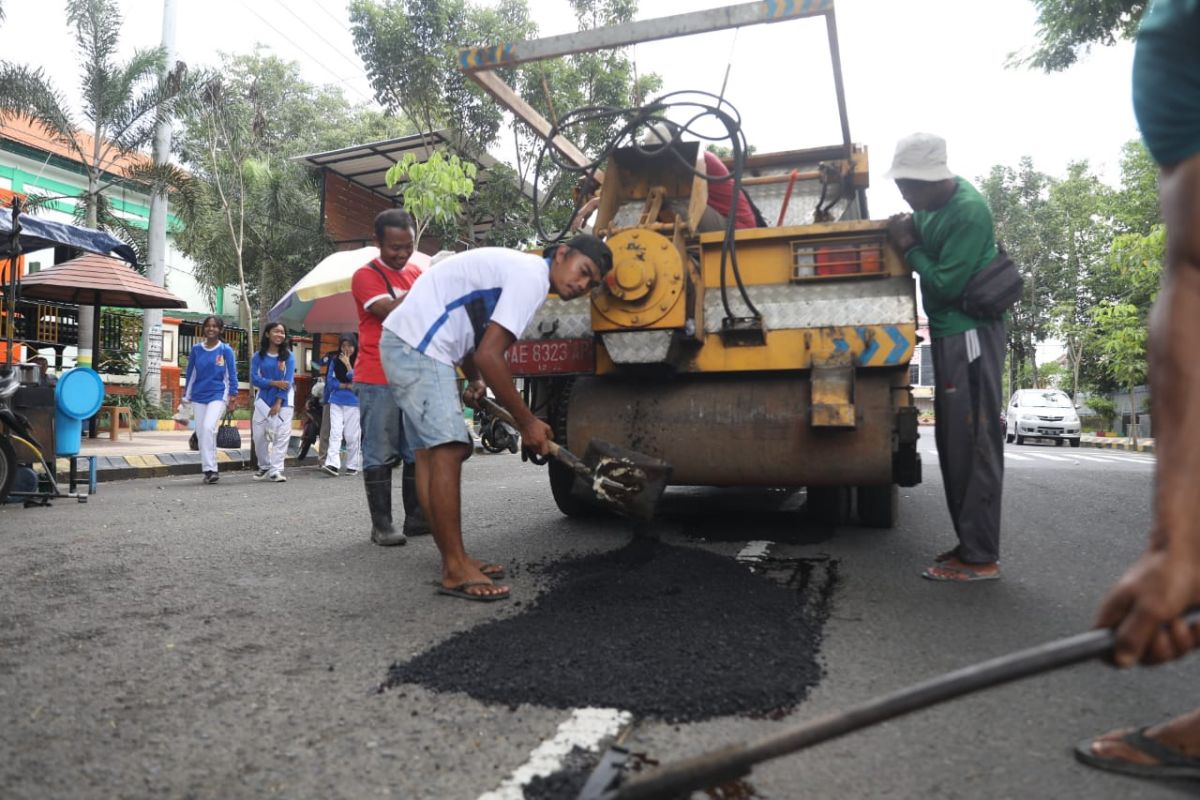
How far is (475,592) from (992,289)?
7.85 feet

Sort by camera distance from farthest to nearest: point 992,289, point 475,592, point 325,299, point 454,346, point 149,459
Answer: point 325,299 < point 149,459 < point 454,346 < point 992,289 < point 475,592

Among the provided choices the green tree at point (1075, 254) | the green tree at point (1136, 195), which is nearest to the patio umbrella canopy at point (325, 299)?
the green tree at point (1136, 195)

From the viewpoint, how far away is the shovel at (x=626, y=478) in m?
3.56

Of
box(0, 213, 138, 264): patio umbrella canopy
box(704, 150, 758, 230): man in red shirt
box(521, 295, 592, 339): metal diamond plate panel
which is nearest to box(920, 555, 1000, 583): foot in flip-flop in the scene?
box(521, 295, 592, 339): metal diamond plate panel

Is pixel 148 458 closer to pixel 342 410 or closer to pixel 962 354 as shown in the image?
pixel 342 410

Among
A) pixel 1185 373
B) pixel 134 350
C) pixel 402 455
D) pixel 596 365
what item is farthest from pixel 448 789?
pixel 134 350

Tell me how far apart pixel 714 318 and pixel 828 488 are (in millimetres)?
1310

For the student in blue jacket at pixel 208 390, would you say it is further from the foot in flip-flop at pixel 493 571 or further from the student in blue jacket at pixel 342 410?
the foot in flip-flop at pixel 493 571

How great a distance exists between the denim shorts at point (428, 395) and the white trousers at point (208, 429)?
568 centimetres

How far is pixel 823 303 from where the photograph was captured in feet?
12.6

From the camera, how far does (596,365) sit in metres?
4.14

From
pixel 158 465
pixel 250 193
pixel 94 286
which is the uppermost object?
pixel 250 193

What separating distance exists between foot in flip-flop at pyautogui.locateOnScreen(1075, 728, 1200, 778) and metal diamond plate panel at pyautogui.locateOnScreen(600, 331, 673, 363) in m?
2.26

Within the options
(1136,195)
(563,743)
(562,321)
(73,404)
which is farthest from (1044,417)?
(563,743)
